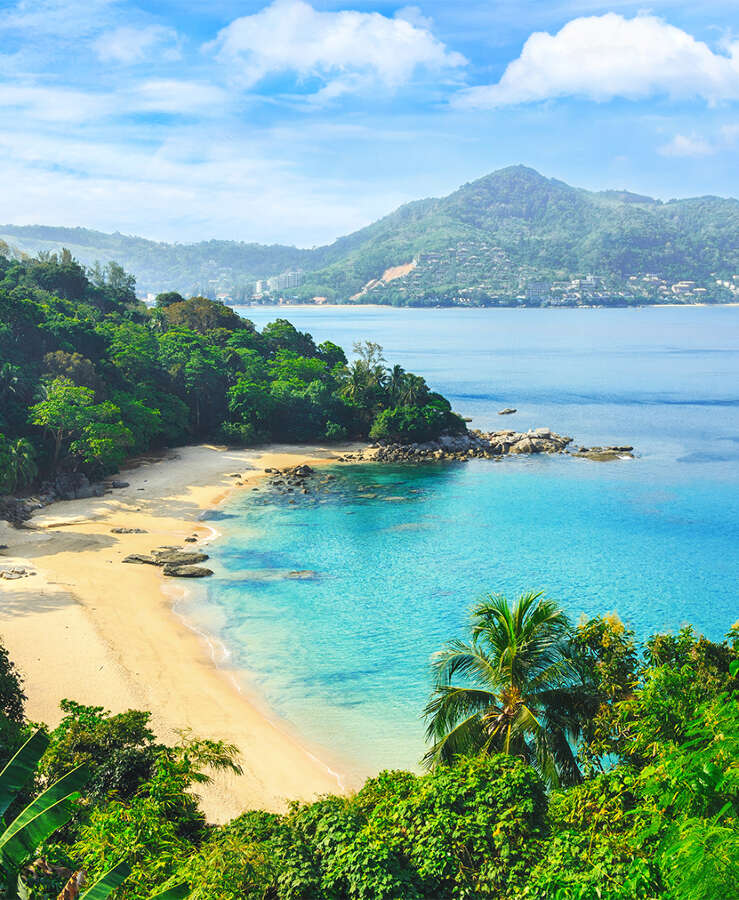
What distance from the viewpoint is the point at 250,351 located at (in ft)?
226

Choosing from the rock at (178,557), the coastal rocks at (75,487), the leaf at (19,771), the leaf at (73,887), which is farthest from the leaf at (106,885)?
the coastal rocks at (75,487)

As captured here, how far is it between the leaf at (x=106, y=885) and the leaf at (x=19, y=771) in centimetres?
103

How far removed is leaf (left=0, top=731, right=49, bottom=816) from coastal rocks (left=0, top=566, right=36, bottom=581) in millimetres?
24475

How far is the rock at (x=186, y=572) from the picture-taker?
105ft

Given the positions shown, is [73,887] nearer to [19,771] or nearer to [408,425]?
[19,771]

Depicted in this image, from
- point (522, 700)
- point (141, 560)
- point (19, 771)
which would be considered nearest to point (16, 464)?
point (141, 560)

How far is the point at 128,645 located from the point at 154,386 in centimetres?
3616

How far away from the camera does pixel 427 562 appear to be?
35.1m

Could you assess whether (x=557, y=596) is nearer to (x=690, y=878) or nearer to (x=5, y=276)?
(x=690, y=878)

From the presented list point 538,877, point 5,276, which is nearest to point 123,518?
point 538,877

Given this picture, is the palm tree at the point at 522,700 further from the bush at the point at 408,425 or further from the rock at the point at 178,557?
the bush at the point at 408,425

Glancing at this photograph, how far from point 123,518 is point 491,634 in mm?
29854

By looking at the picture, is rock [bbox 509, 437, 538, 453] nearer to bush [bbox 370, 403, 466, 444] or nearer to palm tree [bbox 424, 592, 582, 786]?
bush [bbox 370, 403, 466, 444]

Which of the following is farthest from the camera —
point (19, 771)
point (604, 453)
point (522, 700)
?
point (604, 453)
